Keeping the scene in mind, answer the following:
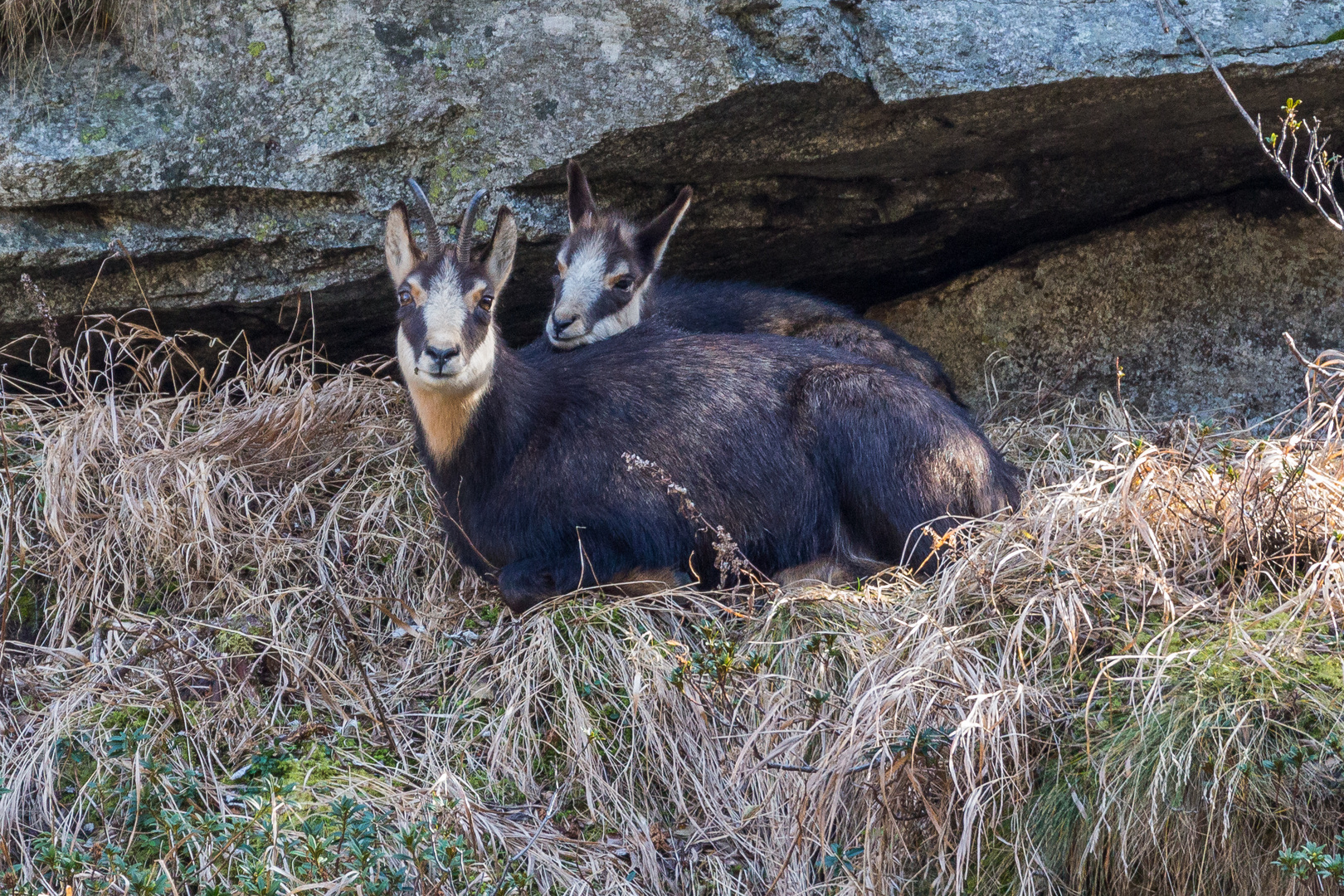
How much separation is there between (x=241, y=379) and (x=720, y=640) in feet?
9.70

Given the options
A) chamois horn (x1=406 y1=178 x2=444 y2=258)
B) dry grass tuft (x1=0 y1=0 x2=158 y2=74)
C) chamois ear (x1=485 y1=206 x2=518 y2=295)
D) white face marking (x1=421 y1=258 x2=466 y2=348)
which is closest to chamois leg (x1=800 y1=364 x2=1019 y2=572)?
chamois ear (x1=485 y1=206 x2=518 y2=295)

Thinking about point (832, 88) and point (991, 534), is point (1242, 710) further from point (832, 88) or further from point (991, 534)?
point (832, 88)

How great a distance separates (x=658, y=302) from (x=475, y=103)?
4.22ft

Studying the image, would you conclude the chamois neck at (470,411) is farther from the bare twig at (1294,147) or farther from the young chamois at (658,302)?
the bare twig at (1294,147)

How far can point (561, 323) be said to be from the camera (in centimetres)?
556

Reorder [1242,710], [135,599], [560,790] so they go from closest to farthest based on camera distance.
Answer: [1242,710] < [560,790] < [135,599]

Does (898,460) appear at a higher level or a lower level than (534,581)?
higher

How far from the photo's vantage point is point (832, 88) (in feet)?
17.2

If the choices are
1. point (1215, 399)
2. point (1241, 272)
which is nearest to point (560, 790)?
point (1215, 399)

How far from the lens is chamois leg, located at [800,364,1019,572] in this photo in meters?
4.89

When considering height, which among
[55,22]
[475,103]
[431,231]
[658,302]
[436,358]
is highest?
[55,22]

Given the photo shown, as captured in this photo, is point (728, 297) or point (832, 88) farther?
point (728, 297)

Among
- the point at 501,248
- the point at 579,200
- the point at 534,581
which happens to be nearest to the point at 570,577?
the point at 534,581

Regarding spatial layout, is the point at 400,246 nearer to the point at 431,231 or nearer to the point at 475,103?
the point at 431,231
